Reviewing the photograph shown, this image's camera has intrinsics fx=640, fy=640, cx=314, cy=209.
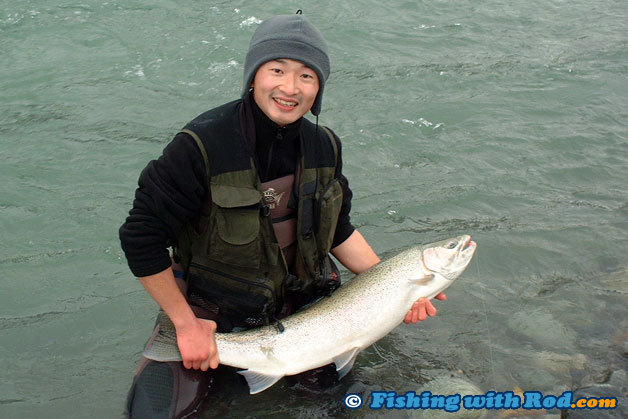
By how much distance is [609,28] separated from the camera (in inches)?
485

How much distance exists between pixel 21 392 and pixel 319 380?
2.04 m

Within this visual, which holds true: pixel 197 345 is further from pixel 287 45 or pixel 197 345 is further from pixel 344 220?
pixel 287 45

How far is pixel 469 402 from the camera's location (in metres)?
4.38

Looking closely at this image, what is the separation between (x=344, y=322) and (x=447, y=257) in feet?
2.45

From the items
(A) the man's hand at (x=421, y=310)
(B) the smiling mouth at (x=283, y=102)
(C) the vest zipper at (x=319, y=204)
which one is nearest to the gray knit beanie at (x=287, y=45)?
(B) the smiling mouth at (x=283, y=102)

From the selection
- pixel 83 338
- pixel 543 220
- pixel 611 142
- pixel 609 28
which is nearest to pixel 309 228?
pixel 83 338

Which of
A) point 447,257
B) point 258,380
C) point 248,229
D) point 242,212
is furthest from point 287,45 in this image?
point 258,380

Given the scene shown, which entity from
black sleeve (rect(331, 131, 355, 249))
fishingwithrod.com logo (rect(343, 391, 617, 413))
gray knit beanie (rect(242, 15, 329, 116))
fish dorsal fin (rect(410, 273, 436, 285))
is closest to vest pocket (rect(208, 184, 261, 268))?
gray knit beanie (rect(242, 15, 329, 116))

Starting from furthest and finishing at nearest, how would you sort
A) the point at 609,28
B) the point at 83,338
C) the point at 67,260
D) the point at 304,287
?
the point at 609,28
the point at 67,260
the point at 83,338
the point at 304,287

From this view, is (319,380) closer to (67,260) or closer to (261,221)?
(261,221)

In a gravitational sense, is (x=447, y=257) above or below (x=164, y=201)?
below

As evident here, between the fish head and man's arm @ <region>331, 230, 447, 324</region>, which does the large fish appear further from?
man's arm @ <region>331, 230, 447, 324</region>

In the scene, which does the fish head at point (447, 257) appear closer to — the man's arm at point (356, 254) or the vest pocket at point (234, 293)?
the man's arm at point (356, 254)

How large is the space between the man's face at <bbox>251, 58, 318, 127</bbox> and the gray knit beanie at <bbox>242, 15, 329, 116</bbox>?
51 mm
